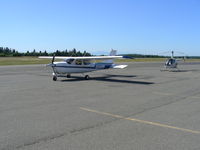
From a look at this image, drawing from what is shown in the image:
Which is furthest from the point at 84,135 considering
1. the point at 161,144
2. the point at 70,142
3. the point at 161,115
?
the point at 161,115

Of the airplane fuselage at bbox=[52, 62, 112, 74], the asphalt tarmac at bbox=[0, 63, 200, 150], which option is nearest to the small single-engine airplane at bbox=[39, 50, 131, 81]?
the airplane fuselage at bbox=[52, 62, 112, 74]

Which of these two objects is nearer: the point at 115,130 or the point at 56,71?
the point at 115,130

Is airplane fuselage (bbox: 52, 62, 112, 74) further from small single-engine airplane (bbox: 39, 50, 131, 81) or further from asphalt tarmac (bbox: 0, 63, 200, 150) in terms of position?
asphalt tarmac (bbox: 0, 63, 200, 150)

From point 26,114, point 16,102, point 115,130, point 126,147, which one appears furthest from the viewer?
point 16,102

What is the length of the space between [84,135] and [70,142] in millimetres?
514

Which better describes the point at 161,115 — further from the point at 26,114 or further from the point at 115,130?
the point at 26,114

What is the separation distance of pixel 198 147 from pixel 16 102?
6707 mm

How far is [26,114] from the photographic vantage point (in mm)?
6895

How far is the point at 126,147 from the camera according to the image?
4.40 m

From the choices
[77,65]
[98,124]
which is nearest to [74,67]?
[77,65]

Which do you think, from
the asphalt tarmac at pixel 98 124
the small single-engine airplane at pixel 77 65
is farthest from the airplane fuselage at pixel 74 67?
the asphalt tarmac at pixel 98 124

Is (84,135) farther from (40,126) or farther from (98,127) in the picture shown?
(40,126)

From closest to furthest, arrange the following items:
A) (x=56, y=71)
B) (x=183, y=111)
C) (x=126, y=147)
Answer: (x=126, y=147), (x=183, y=111), (x=56, y=71)

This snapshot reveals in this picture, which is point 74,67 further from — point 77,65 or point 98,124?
point 98,124
